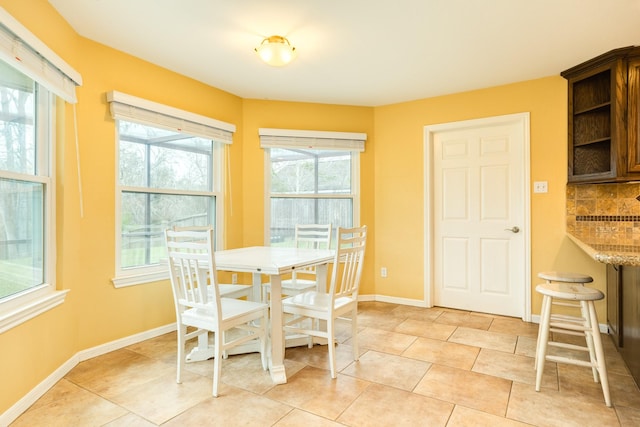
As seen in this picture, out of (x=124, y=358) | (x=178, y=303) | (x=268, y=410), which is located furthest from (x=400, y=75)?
(x=124, y=358)

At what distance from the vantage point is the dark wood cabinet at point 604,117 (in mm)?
2713

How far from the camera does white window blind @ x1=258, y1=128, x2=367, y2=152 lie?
12.8ft

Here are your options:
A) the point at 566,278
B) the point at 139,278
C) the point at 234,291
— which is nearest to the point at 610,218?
the point at 566,278

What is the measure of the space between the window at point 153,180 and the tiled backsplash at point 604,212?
3.38 metres

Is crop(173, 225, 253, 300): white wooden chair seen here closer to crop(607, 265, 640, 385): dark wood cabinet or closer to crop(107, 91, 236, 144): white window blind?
crop(107, 91, 236, 144): white window blind

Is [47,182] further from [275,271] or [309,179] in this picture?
[309,179]

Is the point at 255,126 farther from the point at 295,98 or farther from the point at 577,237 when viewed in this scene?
the point at 577,237

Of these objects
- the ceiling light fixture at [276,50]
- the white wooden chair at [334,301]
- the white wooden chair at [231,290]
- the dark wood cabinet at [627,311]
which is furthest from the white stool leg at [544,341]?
the ceiling light fixture at [276,50]

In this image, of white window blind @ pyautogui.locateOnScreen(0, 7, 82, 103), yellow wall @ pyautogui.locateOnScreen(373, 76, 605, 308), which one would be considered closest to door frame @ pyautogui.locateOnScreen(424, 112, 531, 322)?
yellow wall @ pyautogui.locateOnScreen(373, 76, 605, 308)

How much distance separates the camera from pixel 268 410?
1908mm

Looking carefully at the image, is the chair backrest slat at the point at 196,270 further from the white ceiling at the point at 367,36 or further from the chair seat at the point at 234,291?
the white ceiling at the point at 367,36

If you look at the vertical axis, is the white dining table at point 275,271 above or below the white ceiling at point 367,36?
below

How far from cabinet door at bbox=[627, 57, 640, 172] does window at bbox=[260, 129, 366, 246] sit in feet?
7.58

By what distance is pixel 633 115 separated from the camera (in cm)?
270
